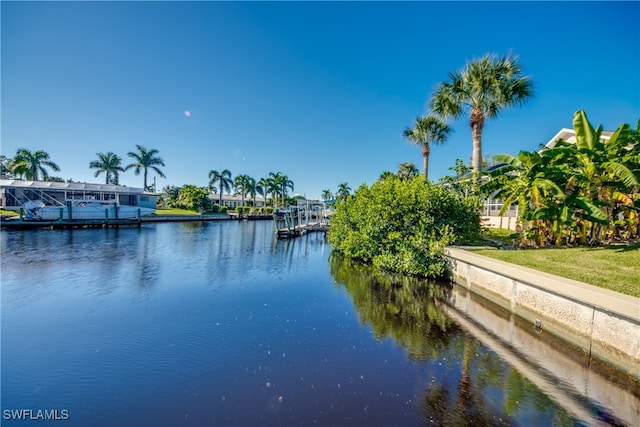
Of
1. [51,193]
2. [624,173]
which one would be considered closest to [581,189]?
[624,173]

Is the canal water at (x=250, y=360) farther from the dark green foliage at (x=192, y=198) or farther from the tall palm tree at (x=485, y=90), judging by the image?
the dark green foliage at (x=192, y=198)

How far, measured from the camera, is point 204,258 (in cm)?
1708

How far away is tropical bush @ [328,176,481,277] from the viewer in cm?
1257

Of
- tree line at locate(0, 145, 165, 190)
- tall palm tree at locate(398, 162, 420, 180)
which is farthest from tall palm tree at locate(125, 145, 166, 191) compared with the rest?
tall palm tree at locate(398, 162, 420, 180)

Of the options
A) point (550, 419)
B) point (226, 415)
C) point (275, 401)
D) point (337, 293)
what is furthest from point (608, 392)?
point (337, 293)

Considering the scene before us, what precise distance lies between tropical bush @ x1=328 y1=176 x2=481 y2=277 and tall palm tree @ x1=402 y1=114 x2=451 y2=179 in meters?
14.0

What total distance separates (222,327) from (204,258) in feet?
34.7

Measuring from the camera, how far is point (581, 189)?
10.3 m

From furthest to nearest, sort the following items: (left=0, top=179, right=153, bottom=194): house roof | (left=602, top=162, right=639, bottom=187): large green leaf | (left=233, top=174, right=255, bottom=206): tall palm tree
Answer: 1. (left=233, top=174, right=255, bottom=206): tall palm tree
2. (left=0, top=179, right=153, bottom=194): house roof
3. (left=602, top=162, right=639, bottom=187): large green leaf

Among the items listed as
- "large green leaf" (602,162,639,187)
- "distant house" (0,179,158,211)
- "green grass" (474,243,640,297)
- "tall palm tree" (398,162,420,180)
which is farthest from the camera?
"tall palm tree" (398,162,420,180)

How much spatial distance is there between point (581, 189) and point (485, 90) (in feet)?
30.0

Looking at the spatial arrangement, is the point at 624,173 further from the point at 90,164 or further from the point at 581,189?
the point at 90,164

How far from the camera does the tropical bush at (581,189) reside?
374 inches

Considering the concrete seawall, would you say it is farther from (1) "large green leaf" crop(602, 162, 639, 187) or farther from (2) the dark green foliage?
(2) the dark green foliage
